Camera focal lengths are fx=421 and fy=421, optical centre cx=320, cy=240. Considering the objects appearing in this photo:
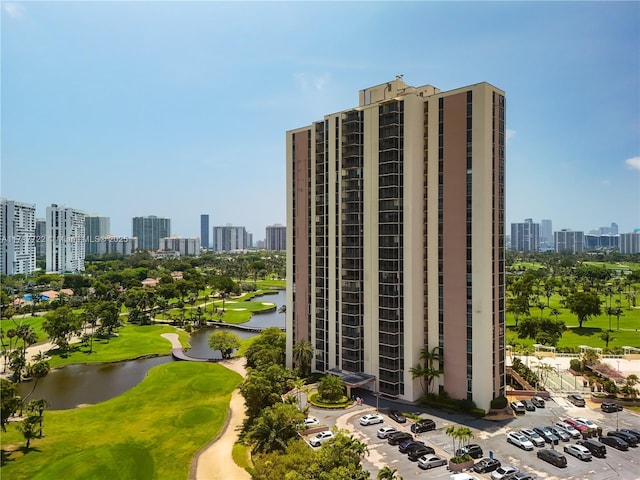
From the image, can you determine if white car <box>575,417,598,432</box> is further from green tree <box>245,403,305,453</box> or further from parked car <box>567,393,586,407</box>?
green tree <box>245,403,305,453</box>

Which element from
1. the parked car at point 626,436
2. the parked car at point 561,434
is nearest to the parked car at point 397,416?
the parked car at point 561,434

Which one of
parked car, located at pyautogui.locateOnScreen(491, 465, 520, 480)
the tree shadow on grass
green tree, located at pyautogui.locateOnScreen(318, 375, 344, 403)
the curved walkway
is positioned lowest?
the tree shadow on grass

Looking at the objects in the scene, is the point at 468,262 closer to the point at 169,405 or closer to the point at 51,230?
the point at 169,405

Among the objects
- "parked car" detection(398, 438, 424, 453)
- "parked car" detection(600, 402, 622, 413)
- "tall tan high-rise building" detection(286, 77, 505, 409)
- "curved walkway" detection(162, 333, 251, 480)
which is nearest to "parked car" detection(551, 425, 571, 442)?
"tall tan high-rise building" detection(286, 77, 505, 409)

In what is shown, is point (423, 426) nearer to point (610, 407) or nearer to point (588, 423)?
point (588, 423)

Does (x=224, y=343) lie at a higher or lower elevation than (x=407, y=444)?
higher

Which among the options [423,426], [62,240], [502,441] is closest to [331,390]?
[423,426]
